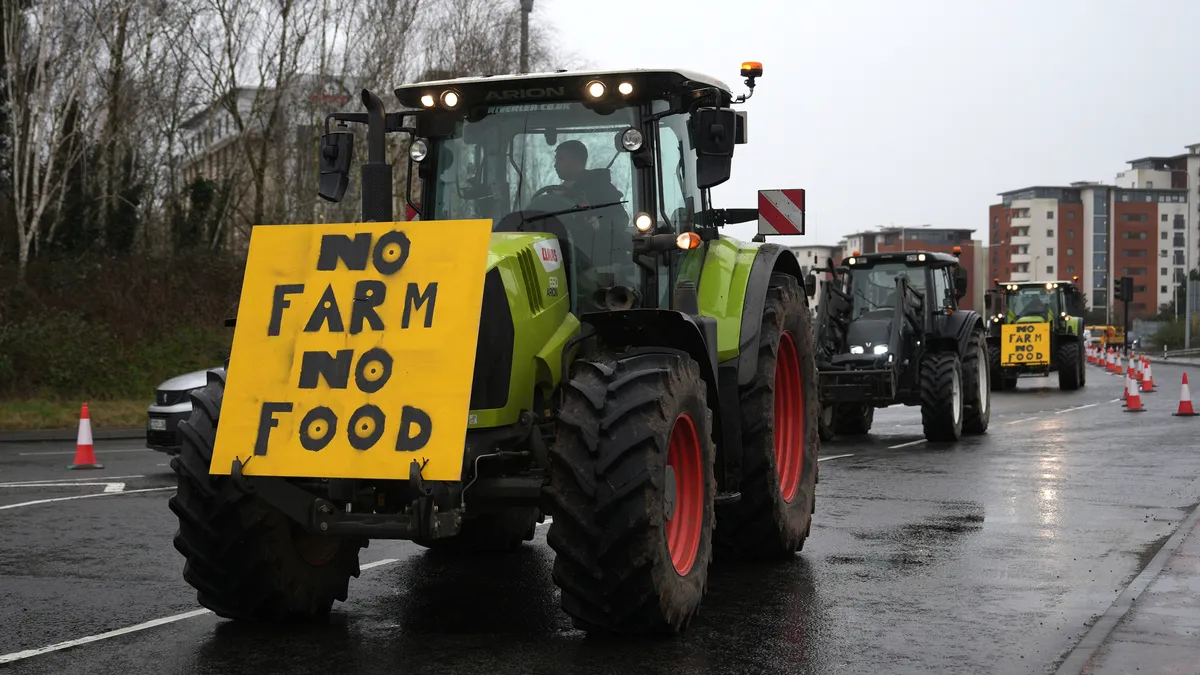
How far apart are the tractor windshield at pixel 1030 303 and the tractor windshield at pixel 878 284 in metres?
13.7

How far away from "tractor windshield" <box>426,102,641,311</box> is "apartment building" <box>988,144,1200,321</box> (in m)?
140

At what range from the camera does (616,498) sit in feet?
20.7

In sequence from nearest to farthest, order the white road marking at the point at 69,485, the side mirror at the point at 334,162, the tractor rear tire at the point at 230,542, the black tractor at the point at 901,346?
the tractor rear tire at the point at 230,542
the side mirror at the point at 334,162
the white road marking at the point at 69,485
the black tractor at the point at 901,346

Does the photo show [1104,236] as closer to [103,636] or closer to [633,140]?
[633,140]

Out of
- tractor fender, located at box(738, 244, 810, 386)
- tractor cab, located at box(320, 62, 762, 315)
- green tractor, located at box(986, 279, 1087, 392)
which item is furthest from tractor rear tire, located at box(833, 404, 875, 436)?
tractor cab, located at box(320, 62, 762, 315)

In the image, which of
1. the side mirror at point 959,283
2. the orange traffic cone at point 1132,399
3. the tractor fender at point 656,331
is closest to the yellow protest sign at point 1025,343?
the orange traffic cone at point 1132,399

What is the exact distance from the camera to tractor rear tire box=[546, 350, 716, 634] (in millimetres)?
6316

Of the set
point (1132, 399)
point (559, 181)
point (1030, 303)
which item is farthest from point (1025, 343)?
point (559, 181)

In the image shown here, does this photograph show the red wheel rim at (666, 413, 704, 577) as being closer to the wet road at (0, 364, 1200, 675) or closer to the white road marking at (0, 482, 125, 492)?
the wet road at (0, 364, 1200, 675)

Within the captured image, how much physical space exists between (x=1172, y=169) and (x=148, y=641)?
531ft

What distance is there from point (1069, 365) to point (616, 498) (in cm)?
2894

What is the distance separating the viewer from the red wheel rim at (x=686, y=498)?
7.09 metres

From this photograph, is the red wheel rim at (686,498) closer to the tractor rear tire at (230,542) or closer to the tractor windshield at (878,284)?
the tractor rear tire at (230,542)

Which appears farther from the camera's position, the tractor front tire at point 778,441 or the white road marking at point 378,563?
the white road marking at point 378,563
